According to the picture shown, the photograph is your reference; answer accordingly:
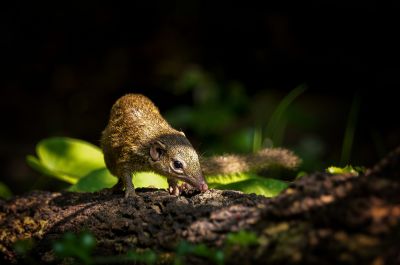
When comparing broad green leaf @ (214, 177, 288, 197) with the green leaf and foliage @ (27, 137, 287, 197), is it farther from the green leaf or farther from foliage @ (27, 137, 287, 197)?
the green leaf

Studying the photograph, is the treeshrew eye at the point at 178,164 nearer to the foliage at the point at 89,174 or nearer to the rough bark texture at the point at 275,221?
the foliage at the point at 89,174

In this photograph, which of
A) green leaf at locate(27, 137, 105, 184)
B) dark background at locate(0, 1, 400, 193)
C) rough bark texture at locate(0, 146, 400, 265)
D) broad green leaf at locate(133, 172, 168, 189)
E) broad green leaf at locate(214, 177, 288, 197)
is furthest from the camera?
dark background at locate(0, 1, 400, 193)

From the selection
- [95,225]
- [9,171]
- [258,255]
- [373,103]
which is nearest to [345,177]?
[258,255]

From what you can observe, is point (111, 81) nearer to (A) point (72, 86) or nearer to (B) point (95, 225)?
(A) point (72, 86)

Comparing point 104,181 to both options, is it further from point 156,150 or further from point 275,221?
point 275,221

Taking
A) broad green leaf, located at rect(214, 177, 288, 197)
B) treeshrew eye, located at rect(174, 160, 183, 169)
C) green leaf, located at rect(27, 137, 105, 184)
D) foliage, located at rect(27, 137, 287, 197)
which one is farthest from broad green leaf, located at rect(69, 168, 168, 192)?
broad green leaf, located at rect(214, 177, 288, 197)

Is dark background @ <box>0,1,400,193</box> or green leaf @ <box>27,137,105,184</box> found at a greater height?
dark background @ <box>0,1,400,193</box>

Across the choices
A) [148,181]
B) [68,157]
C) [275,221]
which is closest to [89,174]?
[148,181]
